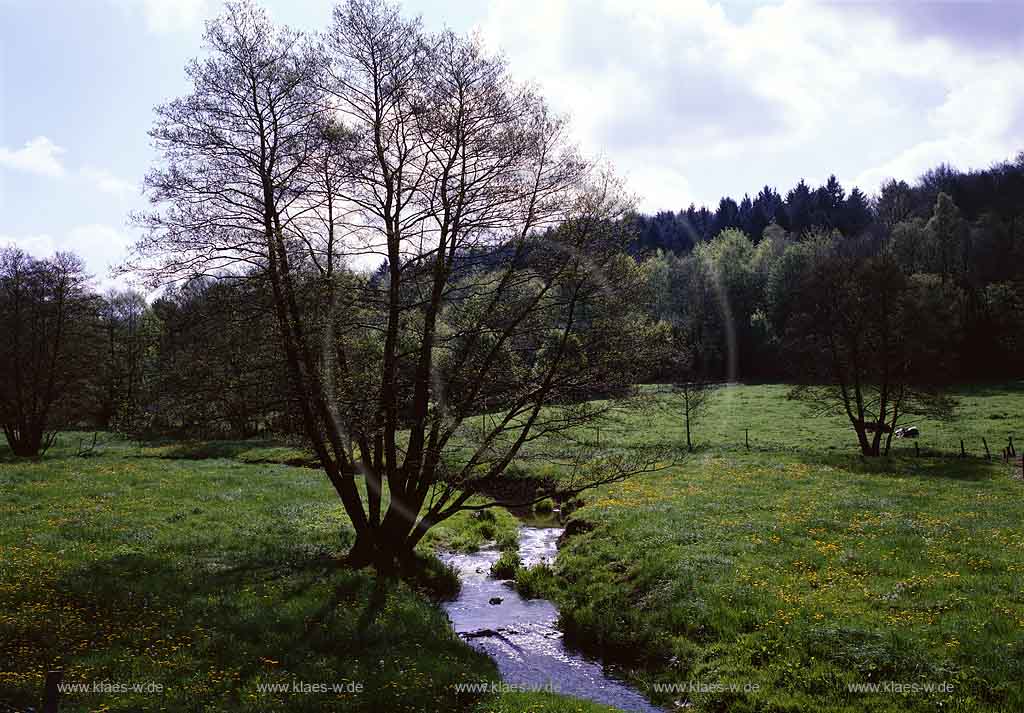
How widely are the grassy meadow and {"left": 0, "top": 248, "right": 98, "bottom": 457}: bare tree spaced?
15.1 metres

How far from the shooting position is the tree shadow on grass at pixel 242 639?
412 inches

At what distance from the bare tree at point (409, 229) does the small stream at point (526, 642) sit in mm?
2897

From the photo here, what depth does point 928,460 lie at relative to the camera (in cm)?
3628

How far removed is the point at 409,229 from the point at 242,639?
9.85 meters

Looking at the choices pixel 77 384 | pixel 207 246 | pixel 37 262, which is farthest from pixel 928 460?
pixel 37 262

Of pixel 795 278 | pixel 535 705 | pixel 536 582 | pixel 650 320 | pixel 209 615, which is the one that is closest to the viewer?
pixel 535 705

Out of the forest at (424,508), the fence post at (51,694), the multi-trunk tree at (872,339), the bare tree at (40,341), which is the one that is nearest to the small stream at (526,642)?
the forest at (424,508)

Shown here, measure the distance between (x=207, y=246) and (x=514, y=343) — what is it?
8.07 metres

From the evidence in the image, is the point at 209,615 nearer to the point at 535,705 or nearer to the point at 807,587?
the point at 535,705

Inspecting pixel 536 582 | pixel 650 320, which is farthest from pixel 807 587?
pixel 650 320

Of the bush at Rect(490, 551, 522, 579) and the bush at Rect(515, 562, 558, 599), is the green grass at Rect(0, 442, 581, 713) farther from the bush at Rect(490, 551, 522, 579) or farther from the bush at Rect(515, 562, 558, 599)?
the bush at Rect(515, 562, 558, 599)

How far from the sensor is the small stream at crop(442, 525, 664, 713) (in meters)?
13.2

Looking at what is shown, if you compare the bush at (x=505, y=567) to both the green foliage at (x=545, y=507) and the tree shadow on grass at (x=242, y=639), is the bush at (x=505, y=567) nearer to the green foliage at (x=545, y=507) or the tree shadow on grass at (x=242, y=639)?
the tree shadow on grass at (x=242, y=639)

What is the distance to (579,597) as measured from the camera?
1770 cm
